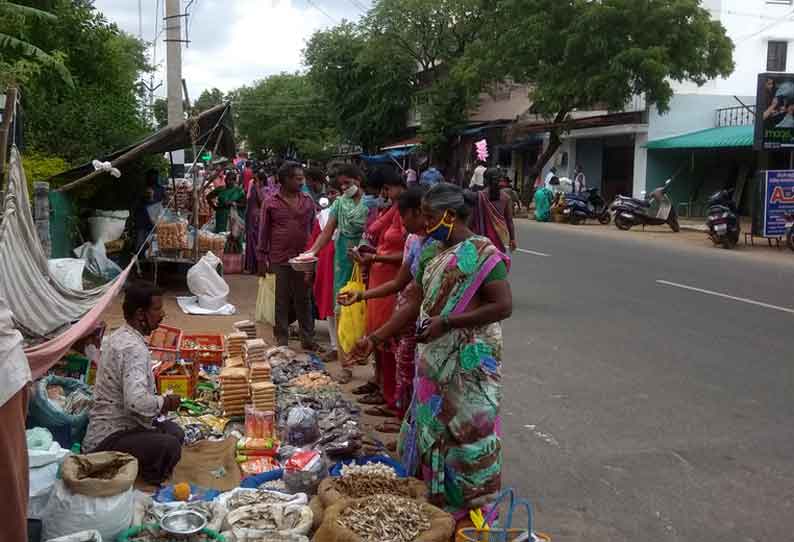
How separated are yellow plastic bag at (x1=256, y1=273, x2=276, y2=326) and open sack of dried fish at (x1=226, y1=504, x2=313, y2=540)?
5.08m

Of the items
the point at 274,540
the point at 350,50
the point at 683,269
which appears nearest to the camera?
the point at 274,540

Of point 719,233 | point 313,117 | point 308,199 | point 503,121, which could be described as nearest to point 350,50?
point 503,121

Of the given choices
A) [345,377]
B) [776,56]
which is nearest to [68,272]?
[345,377]

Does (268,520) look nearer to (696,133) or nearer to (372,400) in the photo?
(372,400)

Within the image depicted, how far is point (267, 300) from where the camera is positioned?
880 centimetres

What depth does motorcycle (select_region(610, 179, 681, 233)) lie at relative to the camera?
20.5 metres

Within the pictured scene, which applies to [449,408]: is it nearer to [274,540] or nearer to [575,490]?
[274,540]

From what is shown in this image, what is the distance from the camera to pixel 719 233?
16.3 meters

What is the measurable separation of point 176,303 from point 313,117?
2113 inches

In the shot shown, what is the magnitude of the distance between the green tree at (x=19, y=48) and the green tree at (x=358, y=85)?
27.4 meters

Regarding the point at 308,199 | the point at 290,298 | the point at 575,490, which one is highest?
the point at 308,199

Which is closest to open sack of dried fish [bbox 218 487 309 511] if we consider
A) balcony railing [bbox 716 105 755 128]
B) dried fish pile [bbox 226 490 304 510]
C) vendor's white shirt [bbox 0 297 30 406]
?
dried fish pile [bbox 226 490 304 510]

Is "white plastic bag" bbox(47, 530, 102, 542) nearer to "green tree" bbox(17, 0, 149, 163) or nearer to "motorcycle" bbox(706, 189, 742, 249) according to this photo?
"green tree" bbox(17, 0, 149, 163)

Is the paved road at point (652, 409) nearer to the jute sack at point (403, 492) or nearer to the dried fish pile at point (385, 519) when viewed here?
the jute sack at point (403, 492)
